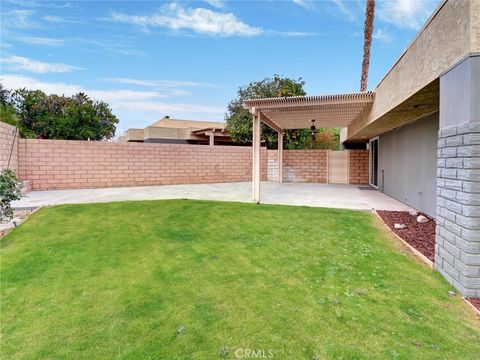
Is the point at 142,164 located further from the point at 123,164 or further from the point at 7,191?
the point at 7,191

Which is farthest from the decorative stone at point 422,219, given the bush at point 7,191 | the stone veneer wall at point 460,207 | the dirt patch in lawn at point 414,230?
the bush at point 7,191

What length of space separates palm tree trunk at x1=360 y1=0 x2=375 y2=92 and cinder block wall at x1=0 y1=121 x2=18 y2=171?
50.9 ft

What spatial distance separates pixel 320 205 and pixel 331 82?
1500cm

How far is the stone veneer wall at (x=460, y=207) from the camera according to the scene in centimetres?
314

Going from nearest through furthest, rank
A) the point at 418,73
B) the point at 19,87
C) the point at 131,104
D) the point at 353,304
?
the point at 353,304, the point at 418,73, the point at 19,87, the point at 131,104

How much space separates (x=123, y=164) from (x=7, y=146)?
4154 mm

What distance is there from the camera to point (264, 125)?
17906mm

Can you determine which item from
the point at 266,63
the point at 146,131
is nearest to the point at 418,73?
the point at 266,63

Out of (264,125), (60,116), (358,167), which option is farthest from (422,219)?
(60,116)

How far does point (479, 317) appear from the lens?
9.51ft

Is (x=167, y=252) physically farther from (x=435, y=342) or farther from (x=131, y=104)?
(x=131, y=104)

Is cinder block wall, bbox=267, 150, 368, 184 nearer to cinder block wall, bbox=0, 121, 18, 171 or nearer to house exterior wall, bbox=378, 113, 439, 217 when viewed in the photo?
house exterior wall, bbox=378, 113, 439, 217

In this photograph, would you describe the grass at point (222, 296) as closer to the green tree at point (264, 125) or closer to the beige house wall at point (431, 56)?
the beige house wall at point (431, 56)

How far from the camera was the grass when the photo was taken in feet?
8.31
